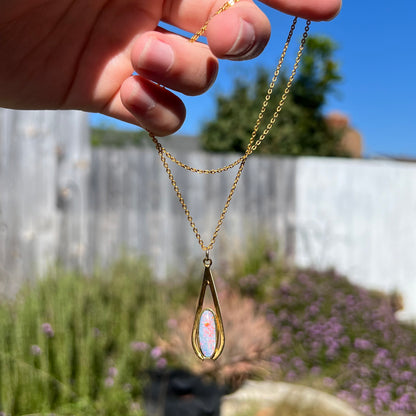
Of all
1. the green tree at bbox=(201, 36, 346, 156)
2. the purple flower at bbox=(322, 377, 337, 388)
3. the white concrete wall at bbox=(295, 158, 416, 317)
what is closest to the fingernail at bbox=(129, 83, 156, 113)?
the purple flower at bbox=(322, 377, 337, 388)

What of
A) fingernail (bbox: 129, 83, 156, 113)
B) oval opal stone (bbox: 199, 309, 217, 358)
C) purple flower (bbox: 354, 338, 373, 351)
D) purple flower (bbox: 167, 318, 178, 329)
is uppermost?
fingernail (bbox: 129, 83, 156, 113)

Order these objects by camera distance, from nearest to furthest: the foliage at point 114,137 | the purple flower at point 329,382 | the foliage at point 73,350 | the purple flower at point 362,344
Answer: the foliage at point 73,350 < the purple flower at point 329,382 < the purple flower at point 362,344 < the foliage at point 114,137

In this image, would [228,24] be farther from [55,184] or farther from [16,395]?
[55,184]

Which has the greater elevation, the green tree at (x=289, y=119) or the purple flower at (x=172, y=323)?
the green tree at (x=289, y=119)

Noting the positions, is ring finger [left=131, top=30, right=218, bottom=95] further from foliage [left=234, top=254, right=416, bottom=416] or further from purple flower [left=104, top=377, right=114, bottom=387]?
foliage [left=234, top=254, right=416, bottom=416]

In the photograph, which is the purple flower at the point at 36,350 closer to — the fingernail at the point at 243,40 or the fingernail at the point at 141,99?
the fingernail at the point at 141,99

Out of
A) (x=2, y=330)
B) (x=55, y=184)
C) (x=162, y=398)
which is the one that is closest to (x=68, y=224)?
(x=55, y=184)

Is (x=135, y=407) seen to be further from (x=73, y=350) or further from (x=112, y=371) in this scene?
(x=73, y=350)

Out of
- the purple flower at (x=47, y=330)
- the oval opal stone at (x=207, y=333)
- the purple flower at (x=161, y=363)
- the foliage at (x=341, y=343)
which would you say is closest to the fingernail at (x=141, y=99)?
the oval opal stone at (x=207, y=333)
